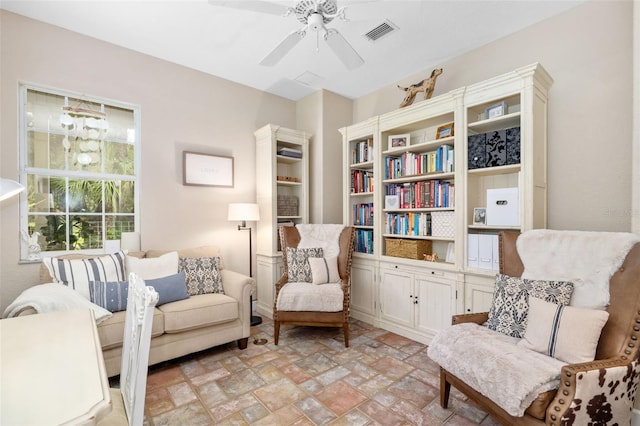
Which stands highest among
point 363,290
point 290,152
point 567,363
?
point 290,152

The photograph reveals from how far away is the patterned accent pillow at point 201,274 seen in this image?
2.85 meters

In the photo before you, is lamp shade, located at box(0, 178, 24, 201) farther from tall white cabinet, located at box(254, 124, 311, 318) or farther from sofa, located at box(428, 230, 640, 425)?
sofa, located at box(428, 230, 640, 425)

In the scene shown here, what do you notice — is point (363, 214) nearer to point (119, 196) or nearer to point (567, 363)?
point (567, 363)

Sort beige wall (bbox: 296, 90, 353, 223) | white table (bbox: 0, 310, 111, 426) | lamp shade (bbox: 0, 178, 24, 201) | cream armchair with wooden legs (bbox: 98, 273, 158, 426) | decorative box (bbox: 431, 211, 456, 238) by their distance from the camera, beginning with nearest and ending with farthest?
white table (bbox: 0, 310, 111, 426)
cream armchair with wooden legs (bbox: 98, 273, 158, 426)
lamp shade (bbox: 0, 178, 24, 201)
decorative box (bbox: 431, 211, 456, 238)
beige wall (bbox: 296, 90, 353, 223)

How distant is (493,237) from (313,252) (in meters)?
1.72

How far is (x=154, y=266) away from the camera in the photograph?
8.92 ft

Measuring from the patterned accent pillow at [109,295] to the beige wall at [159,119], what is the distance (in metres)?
0.71

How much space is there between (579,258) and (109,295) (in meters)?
3.30

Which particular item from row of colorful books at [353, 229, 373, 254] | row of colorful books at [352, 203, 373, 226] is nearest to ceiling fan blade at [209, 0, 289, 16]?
row of colorful books at [352, 203, 373, 226]

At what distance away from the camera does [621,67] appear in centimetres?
215

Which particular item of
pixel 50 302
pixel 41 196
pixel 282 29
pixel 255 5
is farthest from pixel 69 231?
pixel 282 29

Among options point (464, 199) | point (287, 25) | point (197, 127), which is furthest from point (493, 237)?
point (197, 127)

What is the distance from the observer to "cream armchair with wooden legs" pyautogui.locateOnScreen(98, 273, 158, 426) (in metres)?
1.05

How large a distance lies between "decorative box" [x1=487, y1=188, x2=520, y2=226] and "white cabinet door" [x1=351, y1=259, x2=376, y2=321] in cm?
136
